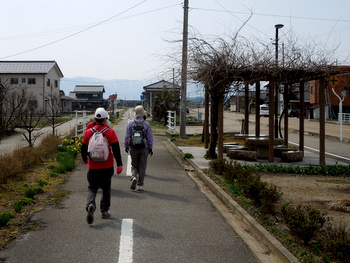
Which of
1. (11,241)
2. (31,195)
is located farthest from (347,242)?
(31,195)

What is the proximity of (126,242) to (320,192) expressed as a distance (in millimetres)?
4996

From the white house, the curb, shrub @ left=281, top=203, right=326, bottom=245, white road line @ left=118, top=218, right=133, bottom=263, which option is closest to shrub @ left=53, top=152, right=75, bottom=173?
the curb

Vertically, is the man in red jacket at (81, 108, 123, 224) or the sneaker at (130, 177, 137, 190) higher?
the man in red jacket at (81, 108, 123, 224)

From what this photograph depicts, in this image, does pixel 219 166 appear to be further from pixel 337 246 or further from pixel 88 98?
pixel 88 98

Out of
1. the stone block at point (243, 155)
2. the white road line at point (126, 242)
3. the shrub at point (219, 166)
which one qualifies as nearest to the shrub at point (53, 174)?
the shrub at point (219, 166)

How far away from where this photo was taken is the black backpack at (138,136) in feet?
27.7

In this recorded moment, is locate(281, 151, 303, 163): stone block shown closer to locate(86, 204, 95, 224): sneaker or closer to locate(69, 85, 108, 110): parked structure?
locate(86, 204, 95, 224): sneaker

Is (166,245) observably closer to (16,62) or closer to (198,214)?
(198,214)

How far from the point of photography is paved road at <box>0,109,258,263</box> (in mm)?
4812

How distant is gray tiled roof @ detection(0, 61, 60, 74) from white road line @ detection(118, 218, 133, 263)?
184 feet

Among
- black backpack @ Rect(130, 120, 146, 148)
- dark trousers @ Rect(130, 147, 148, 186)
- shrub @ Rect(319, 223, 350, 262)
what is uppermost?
black backpack @ Rect(130, 120, 146, 148)

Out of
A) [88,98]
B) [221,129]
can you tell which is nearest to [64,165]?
[221,129]

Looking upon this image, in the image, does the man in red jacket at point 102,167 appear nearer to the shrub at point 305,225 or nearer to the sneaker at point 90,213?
the sneaker at point 90,213

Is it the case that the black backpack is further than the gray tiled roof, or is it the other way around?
the gray tiled roof
